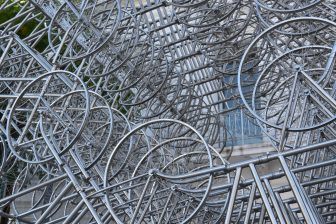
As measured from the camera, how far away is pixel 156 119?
368 inches

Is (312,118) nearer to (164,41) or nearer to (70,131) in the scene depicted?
(70,131)

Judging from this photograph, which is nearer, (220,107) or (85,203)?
(85,203)

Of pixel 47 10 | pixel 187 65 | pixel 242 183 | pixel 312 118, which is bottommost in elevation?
pixel 242 183

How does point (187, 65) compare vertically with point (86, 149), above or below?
above

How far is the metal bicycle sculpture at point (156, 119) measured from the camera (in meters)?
7.65

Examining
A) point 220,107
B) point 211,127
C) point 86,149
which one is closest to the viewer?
point 86,149

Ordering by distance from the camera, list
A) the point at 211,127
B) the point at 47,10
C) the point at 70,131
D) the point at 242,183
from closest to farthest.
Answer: the point at 242,183 → the point at 70,131 → the point at 47,10 → the point at 211,127

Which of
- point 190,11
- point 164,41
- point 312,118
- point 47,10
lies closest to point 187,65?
point 164,41

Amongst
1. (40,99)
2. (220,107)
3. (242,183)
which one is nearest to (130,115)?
(220,107)

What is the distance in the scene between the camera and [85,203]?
26.8ft

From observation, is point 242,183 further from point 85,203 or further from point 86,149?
point 86,149

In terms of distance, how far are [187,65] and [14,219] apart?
9.05 meters

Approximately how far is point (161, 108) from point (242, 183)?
8154mm

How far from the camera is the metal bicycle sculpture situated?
7652 mm
